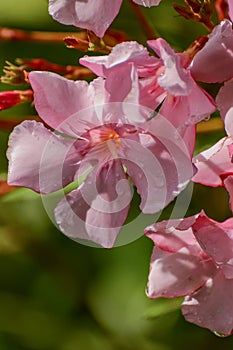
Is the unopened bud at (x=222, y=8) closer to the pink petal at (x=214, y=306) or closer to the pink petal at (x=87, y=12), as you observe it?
the pink petal at (x=87, y=12)

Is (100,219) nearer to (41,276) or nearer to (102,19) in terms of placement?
(102,19)

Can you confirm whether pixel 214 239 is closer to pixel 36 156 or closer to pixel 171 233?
pixel 171 233

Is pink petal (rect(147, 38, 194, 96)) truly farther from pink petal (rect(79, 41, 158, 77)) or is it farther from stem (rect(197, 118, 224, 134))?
stem (rect(197, 118, 224, 134))

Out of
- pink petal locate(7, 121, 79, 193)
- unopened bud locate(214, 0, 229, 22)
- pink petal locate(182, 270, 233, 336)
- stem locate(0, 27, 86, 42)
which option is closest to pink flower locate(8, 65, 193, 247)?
pink petal locate(7, 121, 79, 193)

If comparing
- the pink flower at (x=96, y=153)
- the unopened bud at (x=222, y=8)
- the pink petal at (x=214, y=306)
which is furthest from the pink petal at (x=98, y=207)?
the unopened bud at (x=222, y=8)

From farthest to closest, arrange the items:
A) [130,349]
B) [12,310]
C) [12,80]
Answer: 1. [12,310]
2. [130,349]
3. [12,80]

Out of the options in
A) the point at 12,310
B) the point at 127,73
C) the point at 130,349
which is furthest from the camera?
the point at 12,310

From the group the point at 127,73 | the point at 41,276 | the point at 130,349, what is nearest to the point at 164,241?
the point at 127,73
